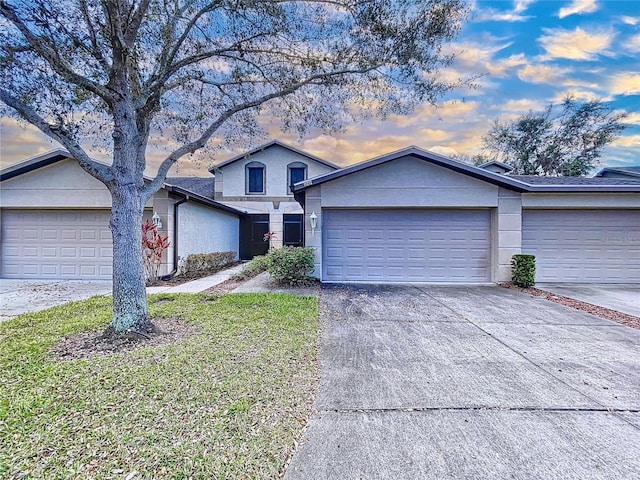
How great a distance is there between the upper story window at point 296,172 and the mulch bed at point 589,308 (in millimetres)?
12424

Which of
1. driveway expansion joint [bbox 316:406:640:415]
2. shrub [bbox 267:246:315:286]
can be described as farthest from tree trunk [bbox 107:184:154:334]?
shrub [bbox 267:246:315:286]

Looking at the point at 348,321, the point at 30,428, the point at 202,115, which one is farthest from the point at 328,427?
the point at 202,115

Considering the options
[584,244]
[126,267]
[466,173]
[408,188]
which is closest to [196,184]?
[408,188]

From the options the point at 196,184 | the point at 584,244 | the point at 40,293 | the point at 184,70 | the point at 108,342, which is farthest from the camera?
the point at 196,184

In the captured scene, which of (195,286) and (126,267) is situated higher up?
(126,267)

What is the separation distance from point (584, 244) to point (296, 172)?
13.5 meters

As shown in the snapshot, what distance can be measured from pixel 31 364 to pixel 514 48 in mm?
13794

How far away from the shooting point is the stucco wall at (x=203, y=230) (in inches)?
460

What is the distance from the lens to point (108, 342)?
15.6ft

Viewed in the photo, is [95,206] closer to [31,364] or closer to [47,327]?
[47,327]

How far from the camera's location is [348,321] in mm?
6293

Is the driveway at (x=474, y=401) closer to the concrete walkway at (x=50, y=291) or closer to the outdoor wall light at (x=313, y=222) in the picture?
the outdoor wall light at (x=313, y=222)

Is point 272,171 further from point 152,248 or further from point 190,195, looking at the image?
point 152,248

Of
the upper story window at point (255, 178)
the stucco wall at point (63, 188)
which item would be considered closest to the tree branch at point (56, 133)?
the stucco wall at point (63, 188)
